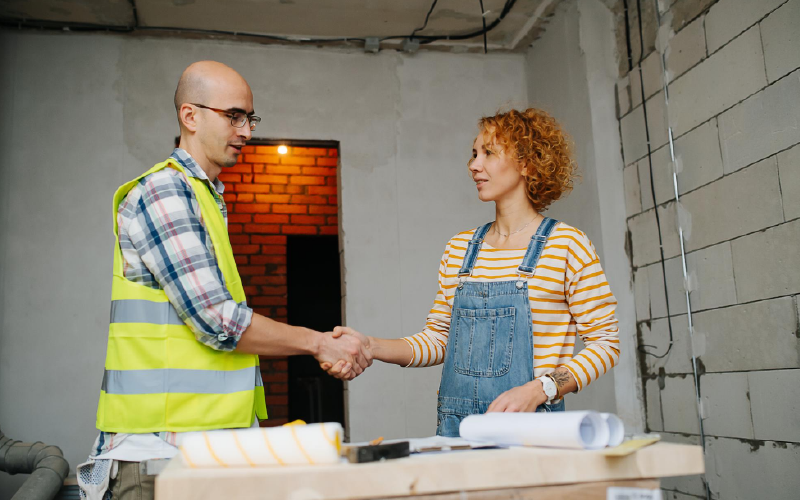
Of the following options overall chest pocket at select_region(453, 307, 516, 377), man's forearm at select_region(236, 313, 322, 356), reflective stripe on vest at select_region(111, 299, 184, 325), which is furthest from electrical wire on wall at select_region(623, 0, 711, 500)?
reflective stripe on vest at select_region(111, 299, 184, 325)

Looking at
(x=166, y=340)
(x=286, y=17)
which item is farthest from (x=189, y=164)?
(x=286, y=17)

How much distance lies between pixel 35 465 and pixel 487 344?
262 cm

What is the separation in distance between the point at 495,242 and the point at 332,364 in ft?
2.13

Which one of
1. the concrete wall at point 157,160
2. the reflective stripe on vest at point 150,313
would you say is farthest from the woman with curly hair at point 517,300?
the concrete wall at point 157,160

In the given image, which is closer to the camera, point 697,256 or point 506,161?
point 506,161

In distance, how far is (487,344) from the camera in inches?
78.5

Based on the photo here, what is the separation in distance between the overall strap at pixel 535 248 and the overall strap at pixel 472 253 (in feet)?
0.65

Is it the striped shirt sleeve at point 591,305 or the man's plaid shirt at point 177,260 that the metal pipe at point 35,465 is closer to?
the man's plaid shirt at point 177,260

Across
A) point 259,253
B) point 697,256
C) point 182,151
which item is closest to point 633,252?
point 697,256

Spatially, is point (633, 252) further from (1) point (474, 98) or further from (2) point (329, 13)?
(2) point (329, 13)

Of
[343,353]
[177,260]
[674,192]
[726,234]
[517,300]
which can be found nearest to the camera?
[177,260]

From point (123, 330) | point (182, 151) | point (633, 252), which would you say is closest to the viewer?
point (123, 330)

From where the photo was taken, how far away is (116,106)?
4172 millimetres

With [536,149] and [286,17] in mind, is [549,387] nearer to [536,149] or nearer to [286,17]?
[536,149]
